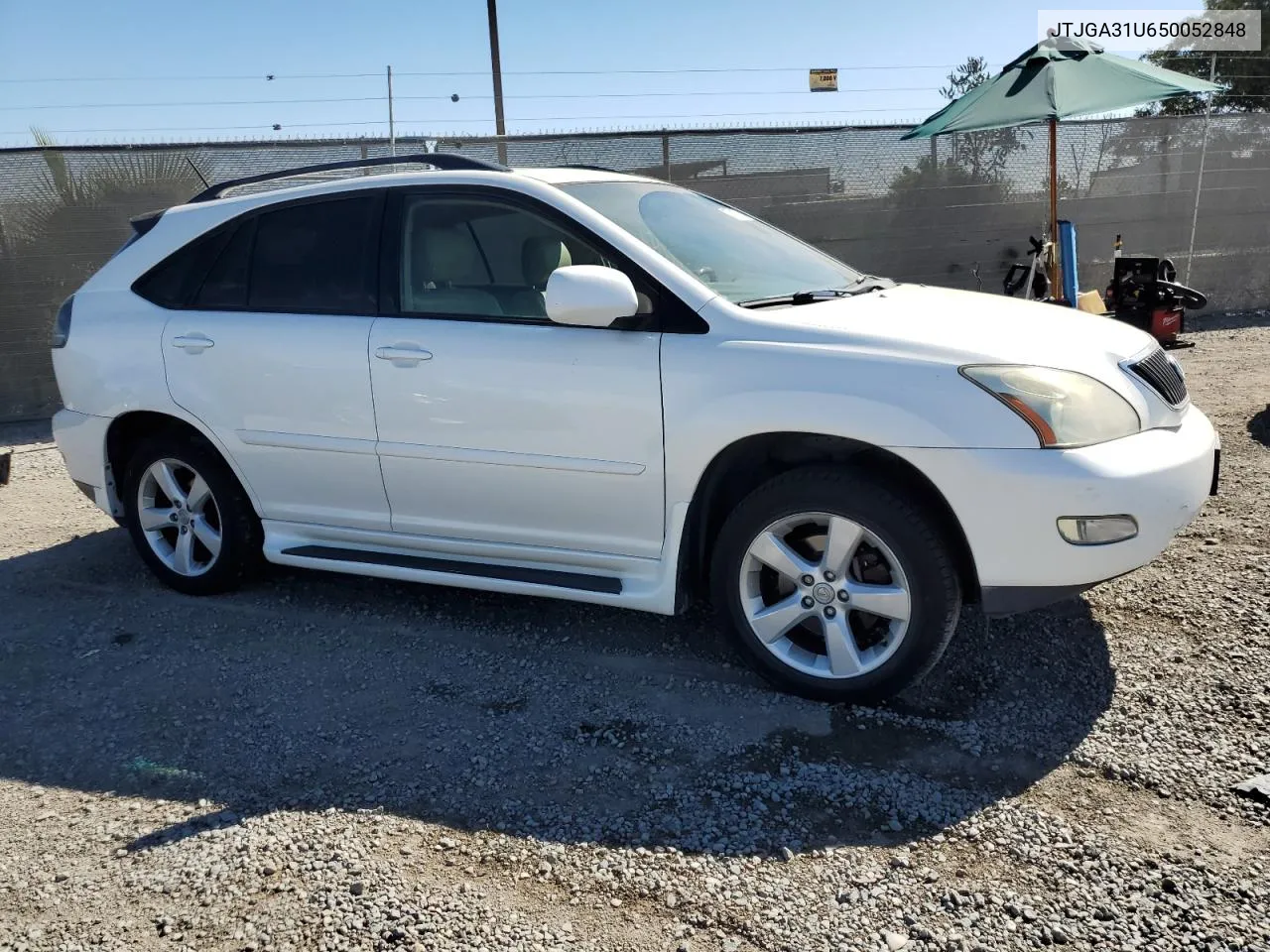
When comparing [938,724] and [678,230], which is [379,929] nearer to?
[938,724]

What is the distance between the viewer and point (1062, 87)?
8461 millimetres

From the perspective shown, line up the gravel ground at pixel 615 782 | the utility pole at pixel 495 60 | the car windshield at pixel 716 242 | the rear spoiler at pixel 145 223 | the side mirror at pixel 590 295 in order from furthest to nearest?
the utility pole at pixel 495 60
the rear spoiler at pixel 145 223
the car windshield at pixel 716 242
the side mirror at pixel 590 295
the gravel ground at pixel 615 782

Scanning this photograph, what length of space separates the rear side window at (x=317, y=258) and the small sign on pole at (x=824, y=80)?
12.4m

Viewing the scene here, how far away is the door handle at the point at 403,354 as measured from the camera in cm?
379

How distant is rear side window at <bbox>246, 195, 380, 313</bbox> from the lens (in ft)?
13.4

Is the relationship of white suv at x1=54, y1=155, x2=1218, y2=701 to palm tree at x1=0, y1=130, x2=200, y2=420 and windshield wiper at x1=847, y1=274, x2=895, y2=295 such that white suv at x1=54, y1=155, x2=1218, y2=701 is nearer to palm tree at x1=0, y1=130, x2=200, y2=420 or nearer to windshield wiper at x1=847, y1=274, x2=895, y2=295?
windshield wiper at x1=847, y1=274, x2=895, y2=295

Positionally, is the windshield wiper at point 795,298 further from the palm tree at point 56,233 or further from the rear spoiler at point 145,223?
the palm tree at point 56,233

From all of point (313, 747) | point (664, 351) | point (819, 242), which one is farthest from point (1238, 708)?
point (819, 242)

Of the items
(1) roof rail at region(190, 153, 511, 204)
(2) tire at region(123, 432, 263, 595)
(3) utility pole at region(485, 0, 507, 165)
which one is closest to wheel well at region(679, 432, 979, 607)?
(1) roof rail at region(190, 153, 511, 204)

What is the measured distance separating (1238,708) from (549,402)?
7.82ft

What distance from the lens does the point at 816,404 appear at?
317 centimetres

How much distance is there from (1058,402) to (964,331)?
15.9 inches

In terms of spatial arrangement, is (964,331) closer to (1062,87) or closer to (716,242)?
(716,242)

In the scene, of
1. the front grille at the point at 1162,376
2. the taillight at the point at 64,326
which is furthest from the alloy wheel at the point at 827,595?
the taillight at the point at 64,326
